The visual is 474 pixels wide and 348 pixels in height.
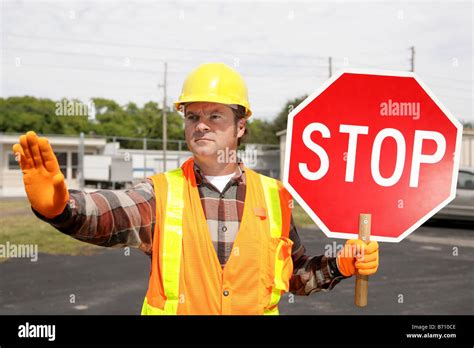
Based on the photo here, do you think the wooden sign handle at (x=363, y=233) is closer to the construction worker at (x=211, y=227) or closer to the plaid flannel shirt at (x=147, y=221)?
the construction worker at (x=211, y=227)

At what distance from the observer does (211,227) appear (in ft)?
6.78

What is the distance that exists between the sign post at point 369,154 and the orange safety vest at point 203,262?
36 cm

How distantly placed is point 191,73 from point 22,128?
179ft

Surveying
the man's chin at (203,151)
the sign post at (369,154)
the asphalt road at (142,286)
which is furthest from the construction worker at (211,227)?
the asphalt road at (142,286)

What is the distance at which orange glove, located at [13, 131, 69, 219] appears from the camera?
5.02 feet

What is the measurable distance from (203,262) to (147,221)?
31cm

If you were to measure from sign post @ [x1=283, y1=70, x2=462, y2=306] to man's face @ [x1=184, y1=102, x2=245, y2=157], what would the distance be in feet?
1.37

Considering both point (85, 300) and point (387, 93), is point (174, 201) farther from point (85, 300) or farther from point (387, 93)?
point (85, 300)

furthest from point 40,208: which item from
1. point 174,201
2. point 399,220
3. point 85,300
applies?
point 85,300

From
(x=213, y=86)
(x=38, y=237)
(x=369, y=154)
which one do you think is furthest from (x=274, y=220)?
(x=38, y=237)

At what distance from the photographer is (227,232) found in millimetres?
2074

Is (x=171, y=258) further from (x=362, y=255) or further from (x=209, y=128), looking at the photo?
(x=362, y=255)

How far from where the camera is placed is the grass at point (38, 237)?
29.7 feet

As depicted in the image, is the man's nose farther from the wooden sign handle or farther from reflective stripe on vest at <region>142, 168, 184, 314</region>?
the wooden sign handle
